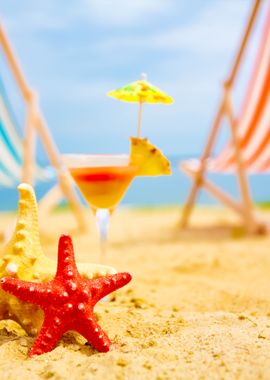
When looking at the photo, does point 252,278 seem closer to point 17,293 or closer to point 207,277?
point 207,277

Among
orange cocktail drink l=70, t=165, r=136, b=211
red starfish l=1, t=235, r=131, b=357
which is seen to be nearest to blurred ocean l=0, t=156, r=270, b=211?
orange cocktail drink l=70, t=165, r=136, b=211

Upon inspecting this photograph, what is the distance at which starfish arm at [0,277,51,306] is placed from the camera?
1411mm

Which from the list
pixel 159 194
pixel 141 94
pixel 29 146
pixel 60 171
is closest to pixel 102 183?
pixel 141 94

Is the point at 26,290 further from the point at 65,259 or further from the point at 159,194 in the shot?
the point at 159,194

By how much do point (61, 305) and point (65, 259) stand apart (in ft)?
0.39

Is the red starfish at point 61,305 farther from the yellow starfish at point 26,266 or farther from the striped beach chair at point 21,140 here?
the striped beach chair at point 21,140

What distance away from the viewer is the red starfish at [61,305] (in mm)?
1411

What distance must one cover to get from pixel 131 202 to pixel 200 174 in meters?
4.79

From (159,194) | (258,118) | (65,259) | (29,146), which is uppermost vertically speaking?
(258,118)

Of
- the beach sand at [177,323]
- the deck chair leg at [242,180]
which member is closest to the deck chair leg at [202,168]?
the deck chair leg at [242,180]

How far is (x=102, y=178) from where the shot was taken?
2020 millimetres

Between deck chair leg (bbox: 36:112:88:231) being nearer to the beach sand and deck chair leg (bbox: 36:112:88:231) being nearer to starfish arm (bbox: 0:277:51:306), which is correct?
the beach sand

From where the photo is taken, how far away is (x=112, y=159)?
76.4 inches

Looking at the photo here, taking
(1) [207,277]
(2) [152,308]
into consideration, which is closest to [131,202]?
(1) [207,277]
